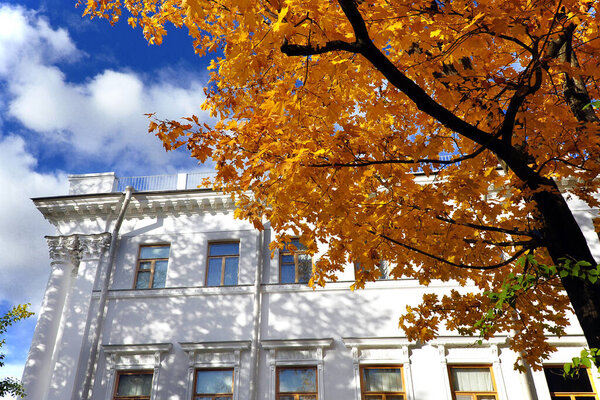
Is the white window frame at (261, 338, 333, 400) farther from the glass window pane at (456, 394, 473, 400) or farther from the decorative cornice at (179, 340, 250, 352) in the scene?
the glass window pane at (456, 394, 473, 400)

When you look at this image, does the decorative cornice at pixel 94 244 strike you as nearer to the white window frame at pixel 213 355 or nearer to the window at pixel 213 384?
the white window frame at pixel 213 355

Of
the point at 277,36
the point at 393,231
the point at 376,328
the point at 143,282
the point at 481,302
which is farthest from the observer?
the point at 143,282

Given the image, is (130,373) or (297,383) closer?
(297,383)

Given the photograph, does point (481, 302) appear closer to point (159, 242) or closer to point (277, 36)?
point (277, 36)

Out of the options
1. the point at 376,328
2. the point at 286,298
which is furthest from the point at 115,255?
the point at 376,328

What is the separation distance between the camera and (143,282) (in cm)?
1365

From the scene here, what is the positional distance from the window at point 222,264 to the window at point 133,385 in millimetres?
3071

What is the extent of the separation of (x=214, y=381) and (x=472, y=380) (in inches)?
267

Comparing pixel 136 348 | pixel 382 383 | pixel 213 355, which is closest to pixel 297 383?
pixel 382 383

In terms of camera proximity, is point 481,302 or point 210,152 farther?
point 481,302

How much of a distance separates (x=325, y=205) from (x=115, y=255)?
11.0m

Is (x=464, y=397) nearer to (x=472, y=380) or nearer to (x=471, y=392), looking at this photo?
(x=471, y=392)

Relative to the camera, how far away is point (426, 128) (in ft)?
19.6

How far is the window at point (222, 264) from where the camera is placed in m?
13.3
